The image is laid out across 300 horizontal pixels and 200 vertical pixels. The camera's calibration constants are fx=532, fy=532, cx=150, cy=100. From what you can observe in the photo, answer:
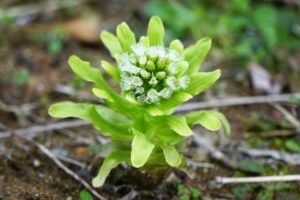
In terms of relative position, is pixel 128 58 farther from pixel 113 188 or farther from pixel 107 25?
pixel 107 25

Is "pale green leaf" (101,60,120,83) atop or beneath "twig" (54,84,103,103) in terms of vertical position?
atop

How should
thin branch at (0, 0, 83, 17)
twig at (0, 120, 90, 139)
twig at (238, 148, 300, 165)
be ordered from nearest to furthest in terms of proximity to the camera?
twig at (238, 148, 300, 165), twig at (0, 120, 90, 139), thin branch at (0, 0, 83, 17)

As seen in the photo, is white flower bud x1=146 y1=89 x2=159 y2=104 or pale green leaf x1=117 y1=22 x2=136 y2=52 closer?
white flower bud x1=146 y1=89 x2=159 y2=104

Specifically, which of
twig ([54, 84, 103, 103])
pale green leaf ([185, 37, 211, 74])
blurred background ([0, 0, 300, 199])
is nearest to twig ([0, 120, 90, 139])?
blurred background ([0, 0, 300, 199])

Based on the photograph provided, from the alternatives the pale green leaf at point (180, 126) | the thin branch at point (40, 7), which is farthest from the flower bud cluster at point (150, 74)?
the thin branch at point (40, 7)

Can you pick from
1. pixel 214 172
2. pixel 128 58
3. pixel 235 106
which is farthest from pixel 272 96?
pixel 128 58

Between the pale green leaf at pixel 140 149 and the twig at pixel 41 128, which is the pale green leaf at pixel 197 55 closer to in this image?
the pale green leaf at pixel 140 149

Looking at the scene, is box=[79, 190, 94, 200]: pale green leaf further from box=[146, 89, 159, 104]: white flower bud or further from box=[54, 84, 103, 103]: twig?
box=[54, 84, 103, 103]: twig
